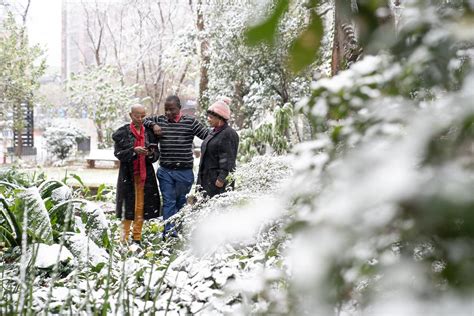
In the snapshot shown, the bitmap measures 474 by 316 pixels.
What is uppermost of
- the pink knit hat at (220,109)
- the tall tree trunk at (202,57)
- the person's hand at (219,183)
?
the tall tree trunk at (202,57)

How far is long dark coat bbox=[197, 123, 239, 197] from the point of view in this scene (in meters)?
4.97

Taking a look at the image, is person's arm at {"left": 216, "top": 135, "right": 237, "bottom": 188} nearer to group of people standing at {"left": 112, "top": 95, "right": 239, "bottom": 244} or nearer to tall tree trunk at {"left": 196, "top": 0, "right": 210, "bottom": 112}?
group of people standing at {"left": 112, "top": 95, "right": 239, "bottom": 244}

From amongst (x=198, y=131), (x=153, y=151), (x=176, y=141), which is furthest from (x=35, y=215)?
(x=198, y=131)

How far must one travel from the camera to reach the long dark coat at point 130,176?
519 cm

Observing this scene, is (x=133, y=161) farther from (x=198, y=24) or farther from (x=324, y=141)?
(x=198, y=24)

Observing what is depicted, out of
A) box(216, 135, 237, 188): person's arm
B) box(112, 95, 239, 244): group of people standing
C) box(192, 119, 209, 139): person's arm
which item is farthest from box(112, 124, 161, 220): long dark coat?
box(216, 135, 237, 188): person's arm

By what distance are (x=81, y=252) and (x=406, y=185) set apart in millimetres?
3281

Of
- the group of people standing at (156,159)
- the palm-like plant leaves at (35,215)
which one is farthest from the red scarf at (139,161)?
the palm-like plant leaves at (35,215)

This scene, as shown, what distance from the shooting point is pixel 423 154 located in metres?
0.48

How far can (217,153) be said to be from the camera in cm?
503

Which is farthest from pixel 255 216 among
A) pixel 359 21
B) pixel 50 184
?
pixel 50 184

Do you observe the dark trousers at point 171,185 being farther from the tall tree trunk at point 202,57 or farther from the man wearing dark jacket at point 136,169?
the tall tree trunk at point 202,57

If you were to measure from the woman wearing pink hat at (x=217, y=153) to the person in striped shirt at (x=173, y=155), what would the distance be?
0.88ft

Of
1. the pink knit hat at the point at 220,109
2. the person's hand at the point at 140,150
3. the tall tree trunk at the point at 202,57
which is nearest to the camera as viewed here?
the pink knit hat at the point at 220,109
